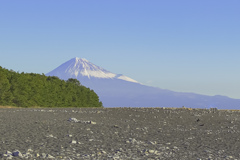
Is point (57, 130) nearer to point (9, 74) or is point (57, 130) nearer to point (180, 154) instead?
point (180, 154)

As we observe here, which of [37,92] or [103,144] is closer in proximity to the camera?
[103,144]

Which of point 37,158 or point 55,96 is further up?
point 55,96

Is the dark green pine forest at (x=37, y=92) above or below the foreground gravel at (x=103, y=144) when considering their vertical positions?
above

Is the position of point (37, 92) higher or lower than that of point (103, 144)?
higher

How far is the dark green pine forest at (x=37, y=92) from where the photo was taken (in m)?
47.3

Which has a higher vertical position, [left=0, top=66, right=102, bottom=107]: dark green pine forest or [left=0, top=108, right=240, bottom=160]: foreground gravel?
[left=0, top=66, right=102, bottom=107]: dark green pine forest

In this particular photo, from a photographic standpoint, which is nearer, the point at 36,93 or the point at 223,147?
the point at 223,147

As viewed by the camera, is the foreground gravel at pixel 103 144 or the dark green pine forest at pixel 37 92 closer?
the foreground gravel at pixel 103 144

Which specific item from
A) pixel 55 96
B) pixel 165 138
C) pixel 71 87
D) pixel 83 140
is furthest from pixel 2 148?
pixel 71 87

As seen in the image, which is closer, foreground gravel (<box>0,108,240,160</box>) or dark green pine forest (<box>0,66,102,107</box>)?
foreground gravel (<box>0,108,240,160</box>)

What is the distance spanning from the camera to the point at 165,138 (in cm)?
1844

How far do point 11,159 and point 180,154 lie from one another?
20.1ft

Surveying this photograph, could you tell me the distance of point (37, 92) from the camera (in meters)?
52.9

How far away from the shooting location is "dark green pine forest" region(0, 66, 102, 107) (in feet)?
155
